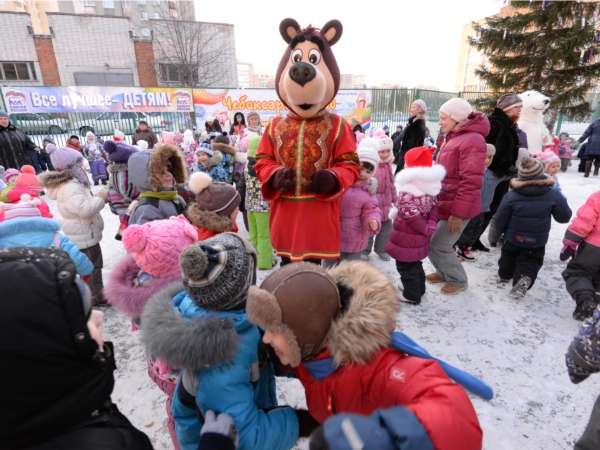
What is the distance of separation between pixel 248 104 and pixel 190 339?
1291cm

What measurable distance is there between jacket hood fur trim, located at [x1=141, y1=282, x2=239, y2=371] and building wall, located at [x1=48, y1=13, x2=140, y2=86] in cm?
2636

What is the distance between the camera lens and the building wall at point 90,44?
20.7 metres

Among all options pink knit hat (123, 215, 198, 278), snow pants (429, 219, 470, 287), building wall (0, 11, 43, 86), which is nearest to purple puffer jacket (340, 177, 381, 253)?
snow pants (429, 219, 470, 287)

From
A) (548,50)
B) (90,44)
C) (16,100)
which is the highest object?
A: (90,44)

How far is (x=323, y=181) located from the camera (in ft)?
6.39

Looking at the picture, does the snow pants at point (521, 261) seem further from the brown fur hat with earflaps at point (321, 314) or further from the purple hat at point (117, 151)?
the purple hat at point (117, 151)

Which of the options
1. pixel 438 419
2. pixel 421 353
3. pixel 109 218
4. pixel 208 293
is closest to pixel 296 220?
pixel 208 293

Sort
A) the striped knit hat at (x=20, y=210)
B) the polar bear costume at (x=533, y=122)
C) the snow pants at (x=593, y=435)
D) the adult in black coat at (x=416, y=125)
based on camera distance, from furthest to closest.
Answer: the adult in black coat at (x=416, y=125) → the polar bear costume at (x=533, y=122) → the striped knit hat at (x=20, y=210) → the snow pants at (x=593, y=435)

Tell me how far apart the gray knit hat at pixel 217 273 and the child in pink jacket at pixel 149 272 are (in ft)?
1.49

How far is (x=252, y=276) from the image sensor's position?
1.24 meters

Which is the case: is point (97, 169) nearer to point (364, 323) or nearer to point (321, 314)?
point (321, 314)

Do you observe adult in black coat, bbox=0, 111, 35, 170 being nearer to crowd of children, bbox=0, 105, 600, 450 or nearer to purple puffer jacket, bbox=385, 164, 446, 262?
crowd of children, bbox=0, 105, 600, 450

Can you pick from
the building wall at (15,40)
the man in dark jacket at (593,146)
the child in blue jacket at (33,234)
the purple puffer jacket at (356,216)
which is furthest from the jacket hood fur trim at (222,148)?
the building wall at (15,40)

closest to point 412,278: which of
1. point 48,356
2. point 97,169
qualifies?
point 48,356
